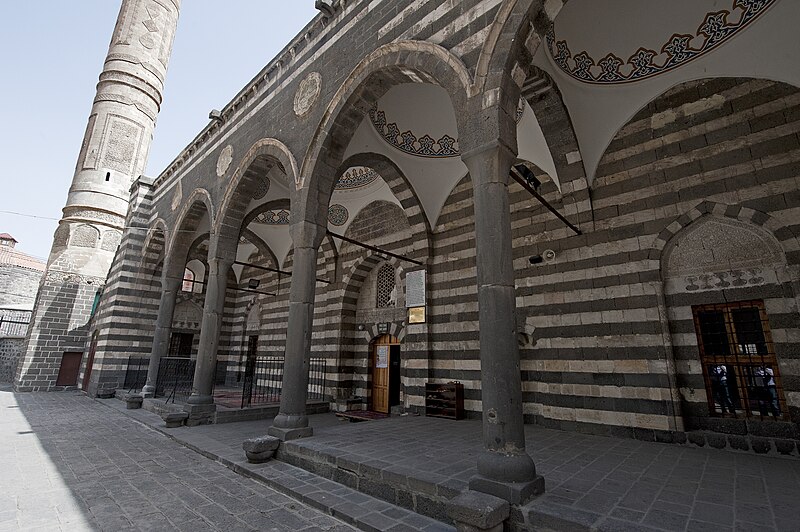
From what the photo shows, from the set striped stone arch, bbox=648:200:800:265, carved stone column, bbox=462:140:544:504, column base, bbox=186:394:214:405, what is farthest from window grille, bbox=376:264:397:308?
carved stone column, bbox=462:140:544:504

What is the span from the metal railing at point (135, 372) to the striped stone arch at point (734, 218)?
14.9 metres

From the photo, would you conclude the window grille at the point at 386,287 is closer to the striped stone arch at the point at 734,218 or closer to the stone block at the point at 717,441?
the striped stone arch at the point at 734,218

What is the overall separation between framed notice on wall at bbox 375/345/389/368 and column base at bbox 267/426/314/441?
4.47 meters

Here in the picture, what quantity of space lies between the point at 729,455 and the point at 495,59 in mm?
5568

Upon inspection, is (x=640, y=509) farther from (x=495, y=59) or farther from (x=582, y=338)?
(x=495, y=59)

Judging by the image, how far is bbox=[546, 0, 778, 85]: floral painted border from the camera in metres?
5.07

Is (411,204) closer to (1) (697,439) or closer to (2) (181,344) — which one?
(1) (697,439)

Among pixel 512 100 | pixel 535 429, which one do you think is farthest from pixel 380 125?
pixel 535 429

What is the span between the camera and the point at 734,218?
5426 millimetres

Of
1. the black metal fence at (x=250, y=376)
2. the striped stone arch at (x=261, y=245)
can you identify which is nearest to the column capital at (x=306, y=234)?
the black metal fence at (x=250, y=376)

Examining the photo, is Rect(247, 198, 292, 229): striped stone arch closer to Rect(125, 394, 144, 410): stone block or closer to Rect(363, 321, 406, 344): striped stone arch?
Rect(363, 321, 406, 344): striped stone arch

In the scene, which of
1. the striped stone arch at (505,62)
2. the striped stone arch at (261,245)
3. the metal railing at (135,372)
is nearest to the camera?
the striped stone arch at (505,62)

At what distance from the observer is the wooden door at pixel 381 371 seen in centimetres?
988

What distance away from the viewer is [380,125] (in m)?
7.93
